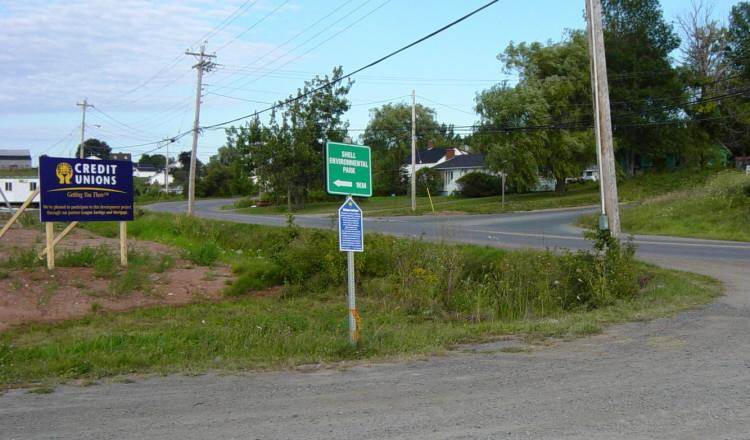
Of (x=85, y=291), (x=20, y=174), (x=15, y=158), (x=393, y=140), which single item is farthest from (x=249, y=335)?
(x=15, y=158)

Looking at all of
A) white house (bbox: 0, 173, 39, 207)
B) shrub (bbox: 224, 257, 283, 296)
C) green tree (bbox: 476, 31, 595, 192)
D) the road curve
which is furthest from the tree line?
shrub (bbox: 224, 257, 283, 296)

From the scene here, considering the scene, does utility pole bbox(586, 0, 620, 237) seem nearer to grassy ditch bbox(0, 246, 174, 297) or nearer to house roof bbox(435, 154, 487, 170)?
grassy ditch bbox(0, 246, 174, 297)

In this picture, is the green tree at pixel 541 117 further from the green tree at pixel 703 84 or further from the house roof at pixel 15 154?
the house roof at pixel 15 154

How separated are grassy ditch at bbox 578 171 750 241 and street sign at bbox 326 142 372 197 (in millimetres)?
20783

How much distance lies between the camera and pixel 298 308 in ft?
49.5

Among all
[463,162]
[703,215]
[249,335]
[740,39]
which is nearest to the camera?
[249,335]

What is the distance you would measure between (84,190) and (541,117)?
39291mm

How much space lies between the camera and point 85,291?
1526 cm

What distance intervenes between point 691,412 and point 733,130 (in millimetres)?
58074

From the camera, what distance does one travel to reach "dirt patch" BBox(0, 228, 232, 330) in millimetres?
13477

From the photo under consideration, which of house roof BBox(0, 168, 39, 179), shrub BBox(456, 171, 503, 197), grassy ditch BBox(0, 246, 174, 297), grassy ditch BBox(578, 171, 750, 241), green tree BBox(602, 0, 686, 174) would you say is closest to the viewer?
grassy ditch BBox(0, 246, 174, 297)

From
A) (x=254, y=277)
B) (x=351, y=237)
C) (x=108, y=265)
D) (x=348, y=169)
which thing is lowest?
(x=254, y=277)

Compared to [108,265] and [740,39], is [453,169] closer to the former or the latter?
[740,39]

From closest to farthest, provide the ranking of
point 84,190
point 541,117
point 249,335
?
point 249,335 < point 84,190 < point 541,117
